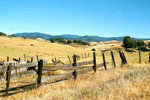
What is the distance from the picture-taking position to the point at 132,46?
11394 centimetres

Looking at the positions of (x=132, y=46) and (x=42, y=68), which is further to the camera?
(x=132, y=46)

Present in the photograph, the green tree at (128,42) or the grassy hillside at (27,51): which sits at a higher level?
the green tree at (128,42)

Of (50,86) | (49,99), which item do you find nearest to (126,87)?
(49,99)

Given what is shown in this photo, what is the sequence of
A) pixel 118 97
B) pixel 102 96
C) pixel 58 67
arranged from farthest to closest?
pixel 58 67 < pixel 102 96 < pixel 118 97

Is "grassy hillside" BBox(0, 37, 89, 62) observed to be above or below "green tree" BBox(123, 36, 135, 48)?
below

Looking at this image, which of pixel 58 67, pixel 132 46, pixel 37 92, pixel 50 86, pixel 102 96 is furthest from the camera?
pixel 132 46

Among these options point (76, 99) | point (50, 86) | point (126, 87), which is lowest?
point (50, 86)

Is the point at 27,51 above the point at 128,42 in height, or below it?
below

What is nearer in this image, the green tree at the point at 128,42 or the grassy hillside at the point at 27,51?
the grassy hillside at the point at 27,51

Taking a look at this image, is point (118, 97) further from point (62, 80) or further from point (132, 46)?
point (132, 46)

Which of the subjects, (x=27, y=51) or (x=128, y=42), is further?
(x=128, y=42)

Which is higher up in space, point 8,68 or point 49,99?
point 8,68

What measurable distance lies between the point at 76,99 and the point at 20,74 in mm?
4963

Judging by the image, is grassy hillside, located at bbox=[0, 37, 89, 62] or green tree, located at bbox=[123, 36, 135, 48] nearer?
grassy hillside, located at bbox=[0, 37, 89, 62]
